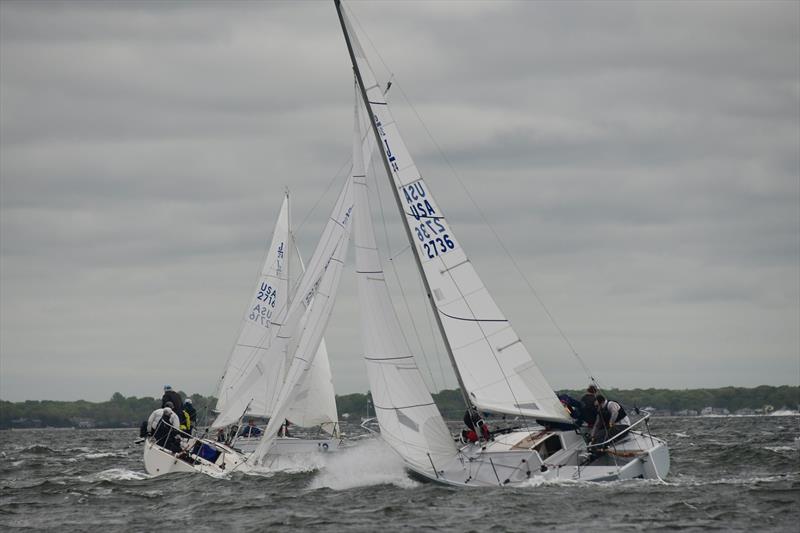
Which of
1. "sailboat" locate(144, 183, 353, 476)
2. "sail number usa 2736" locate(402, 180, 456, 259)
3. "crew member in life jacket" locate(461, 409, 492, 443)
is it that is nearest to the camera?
"crew member in life jacket" locate(461, 409, 492, 443)

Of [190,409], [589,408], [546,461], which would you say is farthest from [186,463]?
[589,408]

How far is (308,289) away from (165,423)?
5305 mm

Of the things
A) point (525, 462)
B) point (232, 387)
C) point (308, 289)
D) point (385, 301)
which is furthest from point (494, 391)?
point (232, 387)

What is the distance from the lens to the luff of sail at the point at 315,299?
26719 millimetres

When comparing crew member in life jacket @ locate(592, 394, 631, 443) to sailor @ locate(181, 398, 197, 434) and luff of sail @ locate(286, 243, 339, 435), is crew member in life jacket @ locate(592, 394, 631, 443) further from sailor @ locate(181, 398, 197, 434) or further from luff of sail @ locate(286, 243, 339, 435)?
luff of sail @ locate(286, 243, 339, 435)

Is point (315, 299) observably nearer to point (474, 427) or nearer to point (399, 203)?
point (399, 203)

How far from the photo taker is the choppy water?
758 inches

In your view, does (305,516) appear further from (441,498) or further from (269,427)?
(269,427)

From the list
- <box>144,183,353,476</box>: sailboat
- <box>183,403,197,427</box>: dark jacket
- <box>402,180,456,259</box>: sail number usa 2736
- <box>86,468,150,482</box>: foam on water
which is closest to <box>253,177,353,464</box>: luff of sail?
<box>144,183,353,476</box>: sailboat

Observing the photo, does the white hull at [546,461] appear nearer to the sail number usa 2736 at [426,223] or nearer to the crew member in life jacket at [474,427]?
the crew member in life jacket at [474,427]

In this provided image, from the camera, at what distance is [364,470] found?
27906mm

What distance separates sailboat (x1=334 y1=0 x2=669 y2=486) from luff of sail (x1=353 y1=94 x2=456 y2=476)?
0.02 metres

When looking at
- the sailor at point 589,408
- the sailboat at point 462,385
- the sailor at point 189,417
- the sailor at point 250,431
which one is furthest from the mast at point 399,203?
the sailor at point 250,431

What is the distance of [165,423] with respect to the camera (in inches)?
1183
